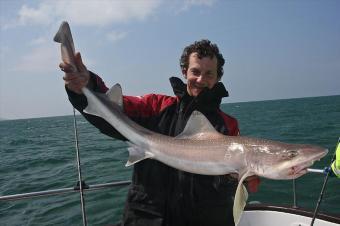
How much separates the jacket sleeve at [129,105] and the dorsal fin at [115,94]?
0.21 m

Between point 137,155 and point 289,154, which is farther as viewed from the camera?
point 137,155

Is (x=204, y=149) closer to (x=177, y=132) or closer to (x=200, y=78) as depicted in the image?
(x=177, y=132)

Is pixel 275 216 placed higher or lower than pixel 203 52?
lower

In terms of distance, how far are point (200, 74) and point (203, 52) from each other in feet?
0.93

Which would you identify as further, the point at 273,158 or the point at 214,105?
the point at 214,105

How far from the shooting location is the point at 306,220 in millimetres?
5516

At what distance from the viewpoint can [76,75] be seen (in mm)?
3594

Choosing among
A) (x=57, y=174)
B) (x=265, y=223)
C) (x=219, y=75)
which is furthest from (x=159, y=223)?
(x=57, y=174)

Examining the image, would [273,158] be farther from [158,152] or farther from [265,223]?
[265,223]

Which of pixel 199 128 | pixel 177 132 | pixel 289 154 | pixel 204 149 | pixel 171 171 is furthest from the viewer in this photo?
pixel 177 132

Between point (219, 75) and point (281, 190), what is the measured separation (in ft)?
29.7

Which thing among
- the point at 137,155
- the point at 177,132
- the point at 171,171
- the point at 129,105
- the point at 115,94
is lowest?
the point at 171,171

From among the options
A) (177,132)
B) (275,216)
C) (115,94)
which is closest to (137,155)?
(177,132)

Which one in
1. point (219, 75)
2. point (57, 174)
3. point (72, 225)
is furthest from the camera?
point (57, 174)
